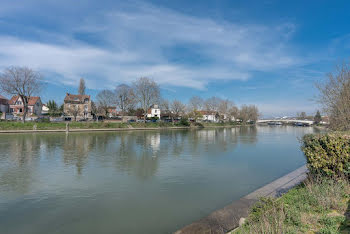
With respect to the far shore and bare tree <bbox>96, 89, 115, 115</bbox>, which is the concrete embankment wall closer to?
the far shore

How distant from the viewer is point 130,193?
8.65 m

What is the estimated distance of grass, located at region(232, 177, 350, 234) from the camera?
13.5 feet

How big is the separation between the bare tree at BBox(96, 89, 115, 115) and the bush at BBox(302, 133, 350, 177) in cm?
6232

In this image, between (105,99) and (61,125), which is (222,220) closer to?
(61,125)

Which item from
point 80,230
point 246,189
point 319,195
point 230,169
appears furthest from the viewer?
point 230,169

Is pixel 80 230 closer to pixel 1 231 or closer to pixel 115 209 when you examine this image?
pixel 115 209

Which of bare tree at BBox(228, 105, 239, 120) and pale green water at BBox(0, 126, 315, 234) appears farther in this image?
bare tree at BBox(228, 105, 239, 120)

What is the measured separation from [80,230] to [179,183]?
5.16m

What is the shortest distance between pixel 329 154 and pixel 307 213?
8.37ft

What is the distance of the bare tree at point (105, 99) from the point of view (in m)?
64.8

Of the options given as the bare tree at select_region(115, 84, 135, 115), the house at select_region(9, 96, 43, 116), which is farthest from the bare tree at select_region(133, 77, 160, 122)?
the house at select_region(9, 96, 43, 116)

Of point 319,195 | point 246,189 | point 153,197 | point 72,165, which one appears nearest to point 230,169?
point 246,189

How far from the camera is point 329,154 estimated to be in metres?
6.43

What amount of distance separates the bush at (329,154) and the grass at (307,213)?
0.39 meters
